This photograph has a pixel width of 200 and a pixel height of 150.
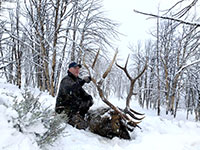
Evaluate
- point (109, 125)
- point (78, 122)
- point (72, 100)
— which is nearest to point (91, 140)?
point (109, 125)

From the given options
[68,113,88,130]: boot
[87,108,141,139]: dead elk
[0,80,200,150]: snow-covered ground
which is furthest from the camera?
[68,113,88,130]: boot

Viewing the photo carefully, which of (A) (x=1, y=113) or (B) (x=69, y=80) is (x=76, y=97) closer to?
(B) (x=69, y=80)

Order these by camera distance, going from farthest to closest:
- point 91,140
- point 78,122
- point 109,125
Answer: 1. point 78,122
2. point 109,125
3. point 91,140

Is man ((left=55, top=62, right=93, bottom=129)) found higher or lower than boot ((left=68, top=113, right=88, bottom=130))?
higher

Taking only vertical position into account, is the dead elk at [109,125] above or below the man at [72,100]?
below

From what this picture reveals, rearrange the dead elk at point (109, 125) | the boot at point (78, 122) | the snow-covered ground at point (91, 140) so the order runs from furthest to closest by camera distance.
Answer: the boot at point (78, 122) < the dead elk at point (109, 125) < the snow-covered ground at point (91, 140)

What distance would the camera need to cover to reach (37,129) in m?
1.94

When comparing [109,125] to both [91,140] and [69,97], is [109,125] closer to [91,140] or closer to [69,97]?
[91,140]

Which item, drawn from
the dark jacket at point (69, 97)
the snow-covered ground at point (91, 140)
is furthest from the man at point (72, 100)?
the snow-covered ground at point (91, 140)

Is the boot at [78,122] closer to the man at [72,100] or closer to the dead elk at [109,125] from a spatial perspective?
the man at [72,100]

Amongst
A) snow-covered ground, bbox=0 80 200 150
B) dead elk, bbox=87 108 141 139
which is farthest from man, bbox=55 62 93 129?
snow-covered ground, bbox=0 80 200 150

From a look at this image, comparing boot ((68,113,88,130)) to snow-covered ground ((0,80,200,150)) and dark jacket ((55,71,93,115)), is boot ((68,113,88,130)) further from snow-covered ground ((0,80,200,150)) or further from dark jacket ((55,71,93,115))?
snow-covered ground ((0,80,200,150))

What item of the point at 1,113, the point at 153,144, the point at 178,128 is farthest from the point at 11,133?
the point at 178,128

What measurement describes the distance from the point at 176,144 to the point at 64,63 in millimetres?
4496
